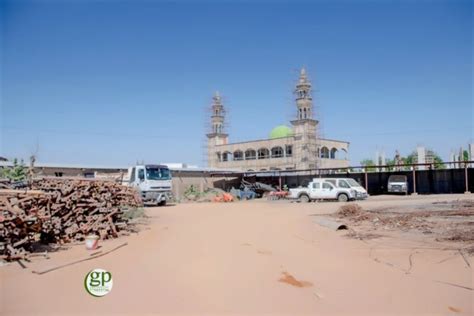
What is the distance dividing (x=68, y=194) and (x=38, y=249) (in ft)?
7.22

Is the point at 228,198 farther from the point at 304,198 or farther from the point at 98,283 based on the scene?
the point at 98,283

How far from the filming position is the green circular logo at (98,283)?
234 inches

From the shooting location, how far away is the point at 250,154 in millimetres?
73250

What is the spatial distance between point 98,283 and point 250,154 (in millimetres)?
67056

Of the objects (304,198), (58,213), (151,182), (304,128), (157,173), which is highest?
(304,128)

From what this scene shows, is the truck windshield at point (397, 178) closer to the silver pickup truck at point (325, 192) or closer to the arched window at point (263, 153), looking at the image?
the silver pickup truck at point (325, 192)

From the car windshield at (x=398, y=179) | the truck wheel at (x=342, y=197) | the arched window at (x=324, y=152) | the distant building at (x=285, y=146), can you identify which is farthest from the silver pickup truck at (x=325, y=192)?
the arched window at (x=324, y=152)

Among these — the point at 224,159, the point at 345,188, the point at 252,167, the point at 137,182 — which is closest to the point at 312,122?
the point at 252,167

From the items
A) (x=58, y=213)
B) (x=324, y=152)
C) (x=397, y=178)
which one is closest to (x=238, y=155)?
(x=324, y=152)

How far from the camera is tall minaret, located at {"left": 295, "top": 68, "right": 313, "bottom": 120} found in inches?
2589

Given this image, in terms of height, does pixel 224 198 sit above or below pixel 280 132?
below

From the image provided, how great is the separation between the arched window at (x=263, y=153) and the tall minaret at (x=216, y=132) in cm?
846

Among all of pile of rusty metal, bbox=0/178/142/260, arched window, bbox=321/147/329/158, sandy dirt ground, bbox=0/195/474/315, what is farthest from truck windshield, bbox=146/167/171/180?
arched window, bbox=321/147/329/158

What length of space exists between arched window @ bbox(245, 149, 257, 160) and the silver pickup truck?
4437cm
